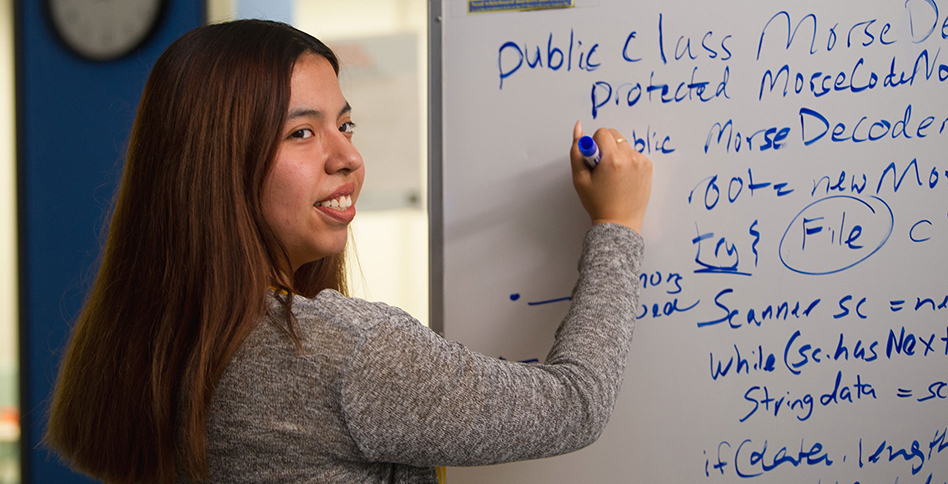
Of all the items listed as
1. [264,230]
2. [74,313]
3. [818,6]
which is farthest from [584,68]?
[74,313]

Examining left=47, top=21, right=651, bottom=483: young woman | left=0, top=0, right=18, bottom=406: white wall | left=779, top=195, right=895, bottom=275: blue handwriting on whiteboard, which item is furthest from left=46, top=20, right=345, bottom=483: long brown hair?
left=0, top=0, right=18, bottom=406: white wall

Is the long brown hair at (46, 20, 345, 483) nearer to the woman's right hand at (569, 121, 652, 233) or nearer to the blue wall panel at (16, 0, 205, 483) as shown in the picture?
the woman's right hand at (569, 121, 652, 233)

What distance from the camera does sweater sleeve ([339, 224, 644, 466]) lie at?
18.8 inches

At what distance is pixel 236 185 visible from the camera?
0.53 meters

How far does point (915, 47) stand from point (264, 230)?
0.76 m

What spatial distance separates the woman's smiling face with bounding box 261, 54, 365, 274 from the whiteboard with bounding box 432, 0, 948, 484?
9.6 inches

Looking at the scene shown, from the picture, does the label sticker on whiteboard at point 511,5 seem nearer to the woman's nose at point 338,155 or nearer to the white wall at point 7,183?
the woman's nose at point 338,155

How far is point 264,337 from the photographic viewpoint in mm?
504

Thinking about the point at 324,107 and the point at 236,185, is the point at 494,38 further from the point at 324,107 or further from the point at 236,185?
the point at 236,185

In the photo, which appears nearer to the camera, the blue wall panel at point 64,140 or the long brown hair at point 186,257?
the long brown hair at point 186,257

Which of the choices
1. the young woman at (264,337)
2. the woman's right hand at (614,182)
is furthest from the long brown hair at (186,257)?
the woman's right hand at (614,182)

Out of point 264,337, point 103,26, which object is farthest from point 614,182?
point 103,26

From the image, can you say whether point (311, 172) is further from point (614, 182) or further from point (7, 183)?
point (7, 183)

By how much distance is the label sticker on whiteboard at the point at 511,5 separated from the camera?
754 mm
